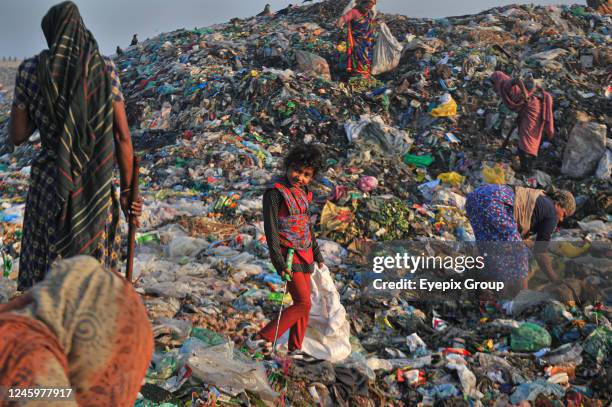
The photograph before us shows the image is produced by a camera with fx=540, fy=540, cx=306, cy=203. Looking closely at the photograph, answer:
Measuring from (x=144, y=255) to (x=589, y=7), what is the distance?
12.7 metres

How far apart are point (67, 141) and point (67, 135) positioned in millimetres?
23

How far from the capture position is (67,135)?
2.09m

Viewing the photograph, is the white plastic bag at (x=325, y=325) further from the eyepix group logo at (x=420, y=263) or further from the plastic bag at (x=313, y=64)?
the plastic bag at (x=313, y=64)

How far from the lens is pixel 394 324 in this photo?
4098 mm

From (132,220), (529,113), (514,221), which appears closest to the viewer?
(132,220)

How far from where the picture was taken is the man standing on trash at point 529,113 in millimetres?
7520

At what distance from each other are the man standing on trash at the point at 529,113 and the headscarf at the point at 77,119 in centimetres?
666

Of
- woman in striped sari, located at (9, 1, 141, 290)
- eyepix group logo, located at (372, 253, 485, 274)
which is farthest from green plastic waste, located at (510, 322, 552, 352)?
woman in striped sari, located at (9, 1, 141, 290)

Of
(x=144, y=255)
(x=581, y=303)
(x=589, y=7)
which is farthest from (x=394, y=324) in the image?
(x=589, y=7)

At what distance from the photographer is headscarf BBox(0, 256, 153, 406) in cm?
88

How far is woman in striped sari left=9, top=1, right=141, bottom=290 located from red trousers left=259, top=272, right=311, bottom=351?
1.18 metres

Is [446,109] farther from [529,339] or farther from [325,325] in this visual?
[325,325]

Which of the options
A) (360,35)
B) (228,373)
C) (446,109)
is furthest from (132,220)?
(360,35)

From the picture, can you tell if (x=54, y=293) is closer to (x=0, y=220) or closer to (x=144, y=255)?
(x=144, y=255)
